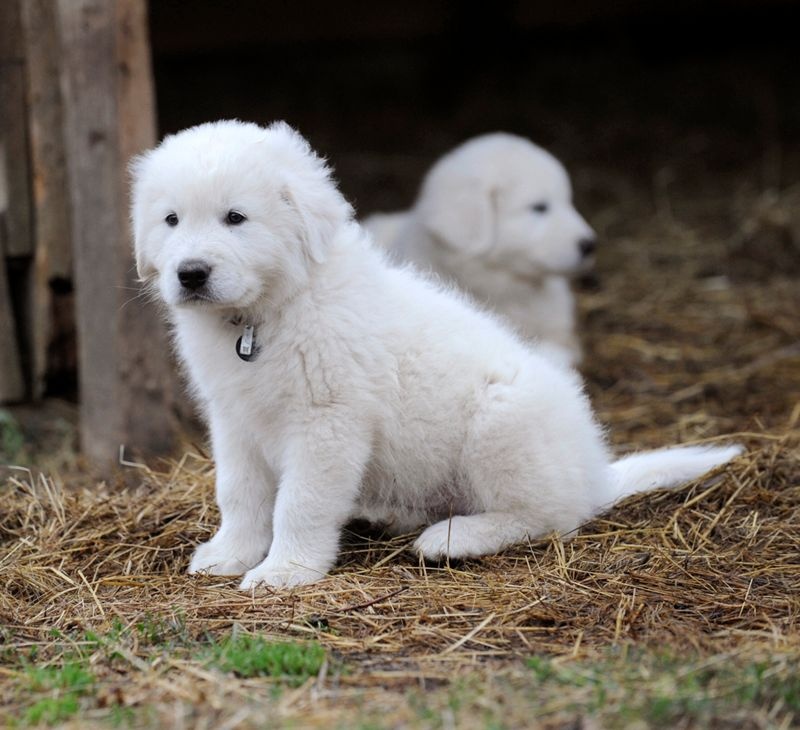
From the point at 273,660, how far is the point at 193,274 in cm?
129

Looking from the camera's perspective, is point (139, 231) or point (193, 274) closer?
point (193, 274)

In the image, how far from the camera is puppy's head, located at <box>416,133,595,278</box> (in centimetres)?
723

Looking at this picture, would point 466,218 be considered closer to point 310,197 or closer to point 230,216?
point 310,197

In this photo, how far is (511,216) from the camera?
7.29 metres

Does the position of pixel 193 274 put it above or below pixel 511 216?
above

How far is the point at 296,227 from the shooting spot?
4129mm

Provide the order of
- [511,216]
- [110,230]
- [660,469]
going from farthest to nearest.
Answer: [511,216] < [110,230] < [660,469]

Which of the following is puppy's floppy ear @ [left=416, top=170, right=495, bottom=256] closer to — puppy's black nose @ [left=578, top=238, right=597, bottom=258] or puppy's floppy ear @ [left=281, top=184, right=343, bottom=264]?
puppy's black nose @ [left=578, top=238, right=597, bottom=258]

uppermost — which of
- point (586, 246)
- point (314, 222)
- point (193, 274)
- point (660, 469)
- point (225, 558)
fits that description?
point (314, 222)

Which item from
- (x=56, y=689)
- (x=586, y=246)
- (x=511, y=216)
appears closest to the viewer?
(x=56, y=689)

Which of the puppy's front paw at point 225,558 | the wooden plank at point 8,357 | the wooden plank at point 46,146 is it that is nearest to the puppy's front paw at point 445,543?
the puppy's front paw at point 225,558

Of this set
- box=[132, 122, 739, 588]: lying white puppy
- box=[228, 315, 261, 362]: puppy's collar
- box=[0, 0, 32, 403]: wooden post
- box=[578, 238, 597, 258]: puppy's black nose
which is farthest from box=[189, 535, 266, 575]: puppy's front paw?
box=[578, 238, 597, 258]: puppy's black nose

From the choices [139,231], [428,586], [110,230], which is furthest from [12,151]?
[428,586]

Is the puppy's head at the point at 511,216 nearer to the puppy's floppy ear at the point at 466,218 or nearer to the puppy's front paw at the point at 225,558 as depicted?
the puppy's floppy ear at the point at 466,218
